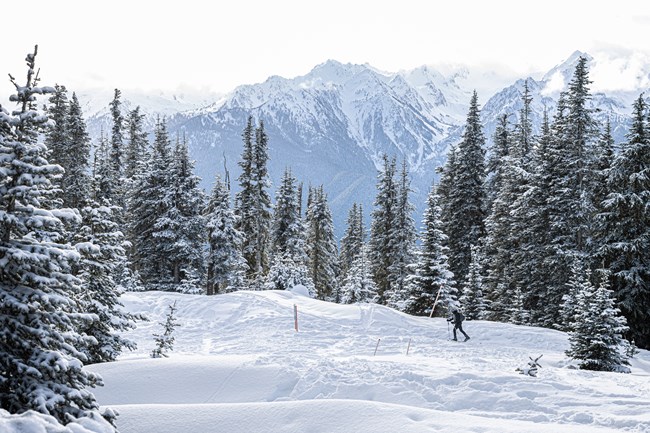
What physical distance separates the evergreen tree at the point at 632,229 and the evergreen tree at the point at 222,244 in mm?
24672

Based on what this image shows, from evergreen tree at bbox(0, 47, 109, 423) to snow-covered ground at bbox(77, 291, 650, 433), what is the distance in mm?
1589

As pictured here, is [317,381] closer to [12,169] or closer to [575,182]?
[12,169]

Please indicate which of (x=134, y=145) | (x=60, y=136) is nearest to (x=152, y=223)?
(x=60, y=136)

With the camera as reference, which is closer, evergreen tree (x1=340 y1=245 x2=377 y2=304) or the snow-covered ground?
the snow-covered ground

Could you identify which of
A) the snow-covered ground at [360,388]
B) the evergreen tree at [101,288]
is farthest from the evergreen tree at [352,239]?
the evergreen tree at [101,288]

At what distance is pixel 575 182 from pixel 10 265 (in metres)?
29.9

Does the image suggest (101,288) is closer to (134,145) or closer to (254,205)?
(254,205)

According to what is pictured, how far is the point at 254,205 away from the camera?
4238 centimetres

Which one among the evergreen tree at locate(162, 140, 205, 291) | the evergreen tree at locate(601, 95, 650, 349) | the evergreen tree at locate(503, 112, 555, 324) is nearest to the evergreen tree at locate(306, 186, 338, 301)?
the evergreen tree at locate(162, 140, 205, 291)

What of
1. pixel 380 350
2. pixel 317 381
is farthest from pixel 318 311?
pixel 317 381

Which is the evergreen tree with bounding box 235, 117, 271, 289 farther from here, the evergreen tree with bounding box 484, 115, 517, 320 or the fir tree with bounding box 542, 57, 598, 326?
the fir tree with bounding box 542, 57, 598, 326

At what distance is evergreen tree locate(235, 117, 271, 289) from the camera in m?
42.3

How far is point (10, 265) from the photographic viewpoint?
18.6 feet

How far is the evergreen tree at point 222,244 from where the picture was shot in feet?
126
